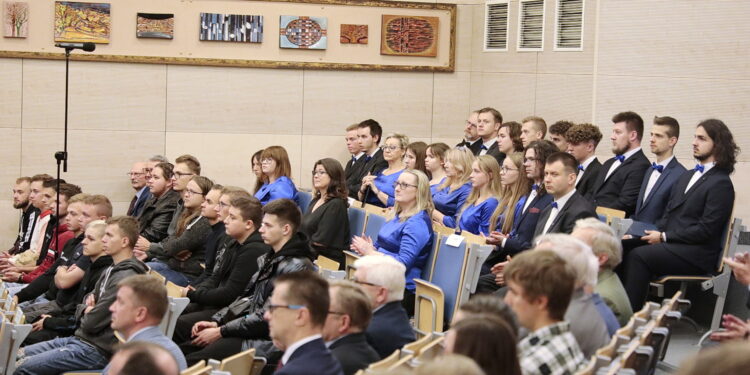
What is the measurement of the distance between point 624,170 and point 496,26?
333 cm

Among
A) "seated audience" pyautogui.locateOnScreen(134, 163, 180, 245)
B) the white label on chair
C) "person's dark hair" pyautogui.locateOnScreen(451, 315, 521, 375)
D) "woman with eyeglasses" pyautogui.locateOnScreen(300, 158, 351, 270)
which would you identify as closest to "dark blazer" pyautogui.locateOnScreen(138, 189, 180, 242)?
"seated audience" pyautogui.locateOnScreen(134, 163, 180, 245)

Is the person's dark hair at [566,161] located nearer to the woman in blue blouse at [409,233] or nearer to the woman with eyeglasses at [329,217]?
the woman in blue blouse at [409,233]

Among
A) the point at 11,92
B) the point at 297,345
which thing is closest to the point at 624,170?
the point at 297,345

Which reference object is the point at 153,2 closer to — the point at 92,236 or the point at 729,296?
the point at 92,236

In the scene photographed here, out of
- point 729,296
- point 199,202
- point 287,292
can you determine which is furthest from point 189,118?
point 287,292

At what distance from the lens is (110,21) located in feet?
30.8

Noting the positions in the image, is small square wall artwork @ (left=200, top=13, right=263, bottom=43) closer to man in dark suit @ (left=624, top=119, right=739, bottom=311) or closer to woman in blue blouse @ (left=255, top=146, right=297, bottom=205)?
woman in blue blouse @ (left=255, top=146, right=297, bottom=205)

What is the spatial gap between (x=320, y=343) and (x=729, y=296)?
3.90 m

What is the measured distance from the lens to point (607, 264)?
168 inches

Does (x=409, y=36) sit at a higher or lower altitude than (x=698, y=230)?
higher

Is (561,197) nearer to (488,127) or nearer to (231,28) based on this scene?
(488,127)

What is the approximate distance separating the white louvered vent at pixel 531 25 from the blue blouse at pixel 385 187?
2.10m

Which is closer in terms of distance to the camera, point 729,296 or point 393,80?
point 729,296

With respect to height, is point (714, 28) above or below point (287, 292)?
above
